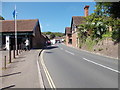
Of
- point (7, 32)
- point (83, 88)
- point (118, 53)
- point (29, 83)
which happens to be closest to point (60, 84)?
point (83, 88)

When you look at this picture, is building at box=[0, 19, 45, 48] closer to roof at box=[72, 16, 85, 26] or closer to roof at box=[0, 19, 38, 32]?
roof at box=[0, 19, 38, 32]

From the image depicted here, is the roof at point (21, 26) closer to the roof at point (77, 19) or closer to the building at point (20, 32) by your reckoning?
the building at point (20, 32)

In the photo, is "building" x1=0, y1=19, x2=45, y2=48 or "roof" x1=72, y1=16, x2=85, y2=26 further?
"roof" x1=72, y1=16, x2=85, y2=26

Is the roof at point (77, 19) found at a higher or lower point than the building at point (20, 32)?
higher

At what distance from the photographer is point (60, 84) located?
17.6 ft

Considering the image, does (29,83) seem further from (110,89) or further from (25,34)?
(25,34)

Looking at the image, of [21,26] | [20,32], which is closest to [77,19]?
[21,26]

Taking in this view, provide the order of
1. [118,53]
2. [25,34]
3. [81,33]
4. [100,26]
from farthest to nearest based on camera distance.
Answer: [81,33] → [25,34] → [100,26] → [118,53]

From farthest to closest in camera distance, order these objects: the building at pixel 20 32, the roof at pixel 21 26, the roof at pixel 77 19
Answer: the roof at pixel 77 19 → the roof at pixel 21 26 → the building at pixel 20 32

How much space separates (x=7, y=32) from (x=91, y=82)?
2350cm

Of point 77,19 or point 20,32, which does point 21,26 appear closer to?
point 20,32


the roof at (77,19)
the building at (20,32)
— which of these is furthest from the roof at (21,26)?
the roof at (77,19)

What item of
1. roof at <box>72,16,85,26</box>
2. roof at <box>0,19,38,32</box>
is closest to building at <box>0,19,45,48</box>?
roof at <box>0,19,38,32</box>

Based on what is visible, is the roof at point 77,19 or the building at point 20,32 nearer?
the building at point 20,32
